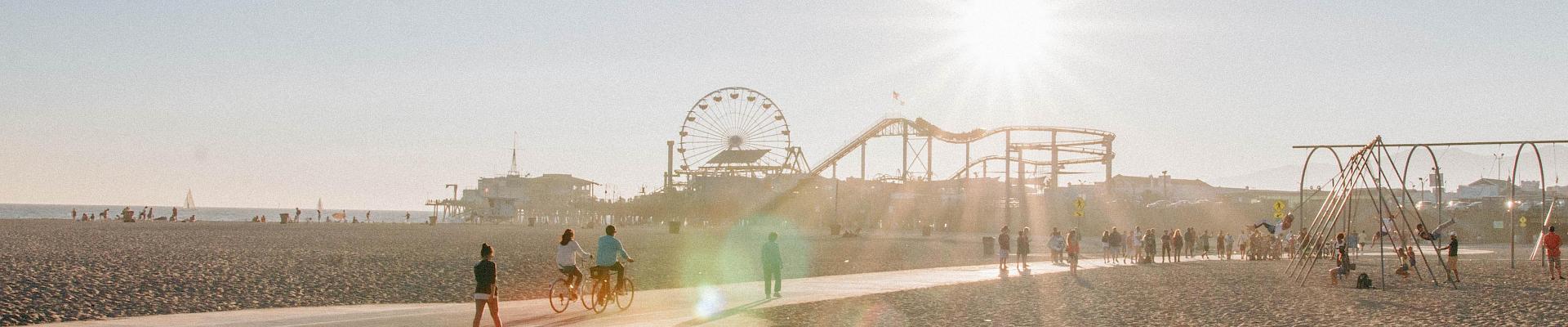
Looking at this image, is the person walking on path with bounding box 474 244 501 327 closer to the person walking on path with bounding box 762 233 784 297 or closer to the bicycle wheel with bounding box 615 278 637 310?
the bicycle wheel with bounding box 615 278 637 310

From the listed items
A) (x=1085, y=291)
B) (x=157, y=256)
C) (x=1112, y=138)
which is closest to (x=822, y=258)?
(x=1085, y=291)

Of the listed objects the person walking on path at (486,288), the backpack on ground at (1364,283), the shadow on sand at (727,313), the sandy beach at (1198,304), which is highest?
the person walking on path at (486,288)

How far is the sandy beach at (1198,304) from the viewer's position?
1484 centimetres

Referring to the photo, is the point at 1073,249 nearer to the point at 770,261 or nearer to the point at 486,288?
the point at 770,261

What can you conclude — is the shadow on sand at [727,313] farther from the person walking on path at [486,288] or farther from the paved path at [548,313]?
the person walking on path at [486,288]

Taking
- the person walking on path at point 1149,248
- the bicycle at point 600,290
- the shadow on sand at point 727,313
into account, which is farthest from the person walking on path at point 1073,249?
the bicycle at point 600,290

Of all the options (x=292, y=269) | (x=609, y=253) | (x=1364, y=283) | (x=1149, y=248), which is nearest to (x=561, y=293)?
(x=609, y=253)

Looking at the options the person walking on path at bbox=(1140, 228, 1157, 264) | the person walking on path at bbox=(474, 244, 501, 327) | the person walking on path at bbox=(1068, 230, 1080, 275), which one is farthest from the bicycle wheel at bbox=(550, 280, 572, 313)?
the person walking on path at bbox=(1140, 228, 1157, 264)

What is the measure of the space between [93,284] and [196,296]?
331cm

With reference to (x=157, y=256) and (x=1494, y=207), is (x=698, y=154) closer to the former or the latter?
(x=1494, y=207)

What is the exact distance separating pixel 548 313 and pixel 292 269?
13.0 meters

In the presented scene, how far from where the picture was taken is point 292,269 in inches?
990

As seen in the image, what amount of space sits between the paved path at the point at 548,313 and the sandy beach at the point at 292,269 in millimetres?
1505

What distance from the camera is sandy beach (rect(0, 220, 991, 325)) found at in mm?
17109
